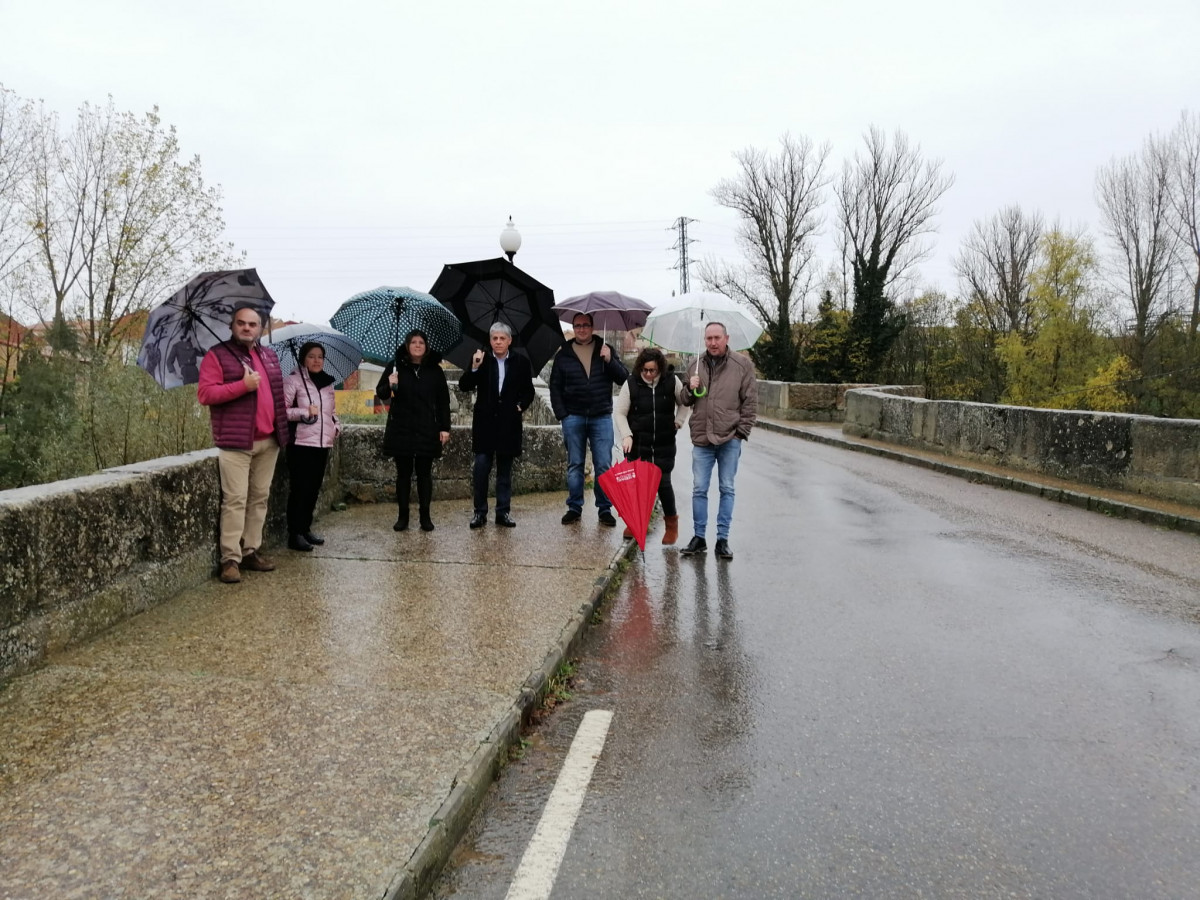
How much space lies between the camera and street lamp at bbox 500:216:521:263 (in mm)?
15805

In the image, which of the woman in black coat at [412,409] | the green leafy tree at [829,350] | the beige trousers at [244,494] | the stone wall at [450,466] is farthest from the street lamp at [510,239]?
the green leafy tree at [829,350]

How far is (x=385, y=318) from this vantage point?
795cm

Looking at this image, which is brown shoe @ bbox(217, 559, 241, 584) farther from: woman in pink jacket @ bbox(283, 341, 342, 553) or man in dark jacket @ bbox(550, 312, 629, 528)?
man in dark jacket @ bbox(550, 312, 629, 528)

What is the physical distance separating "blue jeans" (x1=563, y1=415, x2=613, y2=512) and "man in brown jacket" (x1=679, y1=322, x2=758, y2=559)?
1090mm

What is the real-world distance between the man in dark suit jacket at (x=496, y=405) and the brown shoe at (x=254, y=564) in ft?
6.88

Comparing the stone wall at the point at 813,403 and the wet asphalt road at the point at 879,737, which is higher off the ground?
the stone wall at the point at 813,403

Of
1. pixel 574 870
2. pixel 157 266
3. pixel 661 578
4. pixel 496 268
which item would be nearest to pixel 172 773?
pixel 574 870

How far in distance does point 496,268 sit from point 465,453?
216 cm

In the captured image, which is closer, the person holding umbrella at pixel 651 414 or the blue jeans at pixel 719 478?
the blue jeans at pixel 719 478

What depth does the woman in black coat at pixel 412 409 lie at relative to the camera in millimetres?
7707

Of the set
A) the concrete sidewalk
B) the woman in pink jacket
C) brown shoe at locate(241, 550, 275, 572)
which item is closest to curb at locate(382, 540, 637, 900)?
the concrete sidewalk

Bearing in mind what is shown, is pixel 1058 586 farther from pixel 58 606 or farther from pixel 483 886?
pixel 58 606

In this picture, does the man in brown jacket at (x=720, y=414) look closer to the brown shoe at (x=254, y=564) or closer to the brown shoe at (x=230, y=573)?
the brown shoe at (x=254, y=564)

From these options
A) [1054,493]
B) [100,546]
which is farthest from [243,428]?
[1054,493]
